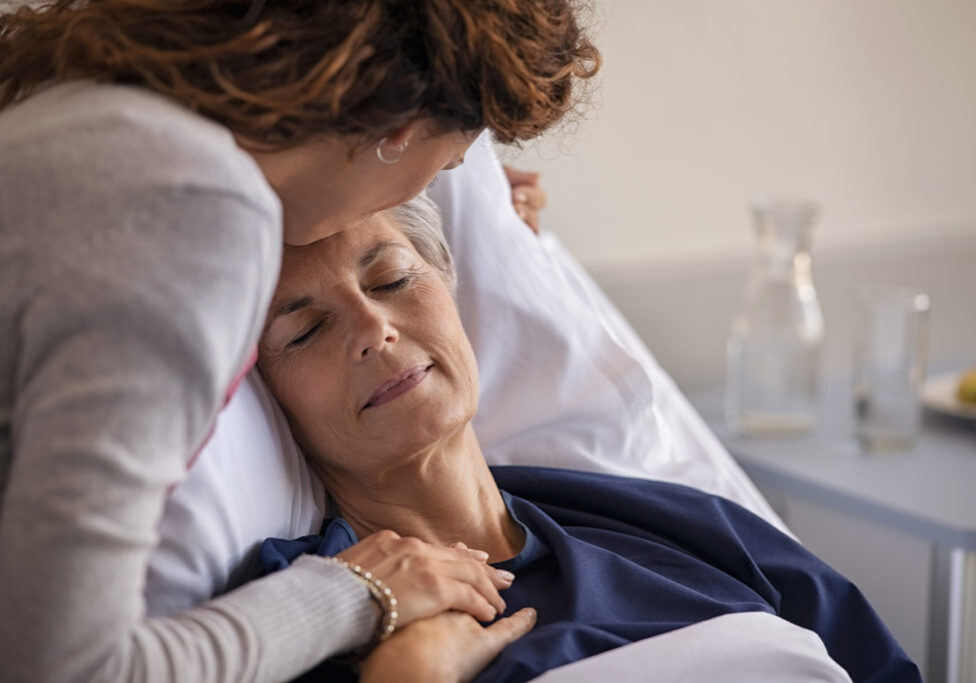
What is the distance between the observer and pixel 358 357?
112 centimetres

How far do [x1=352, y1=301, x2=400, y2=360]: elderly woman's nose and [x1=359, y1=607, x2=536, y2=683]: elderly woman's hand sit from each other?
10.6 inches

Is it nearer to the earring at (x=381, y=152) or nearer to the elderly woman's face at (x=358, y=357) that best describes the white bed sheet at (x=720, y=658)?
the elderly woman's face at (x=358, y=357)

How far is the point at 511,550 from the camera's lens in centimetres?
124

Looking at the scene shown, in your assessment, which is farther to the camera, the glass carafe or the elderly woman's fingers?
the glass carafe

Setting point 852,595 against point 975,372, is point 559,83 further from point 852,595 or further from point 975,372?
point 975,372

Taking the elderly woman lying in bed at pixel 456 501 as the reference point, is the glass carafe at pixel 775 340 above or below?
below

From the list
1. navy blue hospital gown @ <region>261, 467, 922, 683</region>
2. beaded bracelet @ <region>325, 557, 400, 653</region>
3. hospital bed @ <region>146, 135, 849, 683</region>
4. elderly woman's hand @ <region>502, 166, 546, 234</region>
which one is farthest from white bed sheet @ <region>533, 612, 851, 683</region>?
elderly woman's hand @ <region>502, 166, 546, 234</region>

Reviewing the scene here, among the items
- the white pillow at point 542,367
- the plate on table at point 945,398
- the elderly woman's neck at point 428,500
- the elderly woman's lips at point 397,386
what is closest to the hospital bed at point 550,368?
the white pillow at point 542,367

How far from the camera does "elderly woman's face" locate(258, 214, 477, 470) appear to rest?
112cm

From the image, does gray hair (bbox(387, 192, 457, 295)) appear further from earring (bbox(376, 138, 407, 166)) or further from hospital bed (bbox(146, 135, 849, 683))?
earring (bbox(376, 138, 407, 166))

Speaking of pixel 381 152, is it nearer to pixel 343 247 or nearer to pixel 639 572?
pixel 343 247

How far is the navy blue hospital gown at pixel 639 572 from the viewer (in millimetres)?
1050

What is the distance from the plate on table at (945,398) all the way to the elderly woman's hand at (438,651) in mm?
1275

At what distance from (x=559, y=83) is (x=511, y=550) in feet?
1.68
